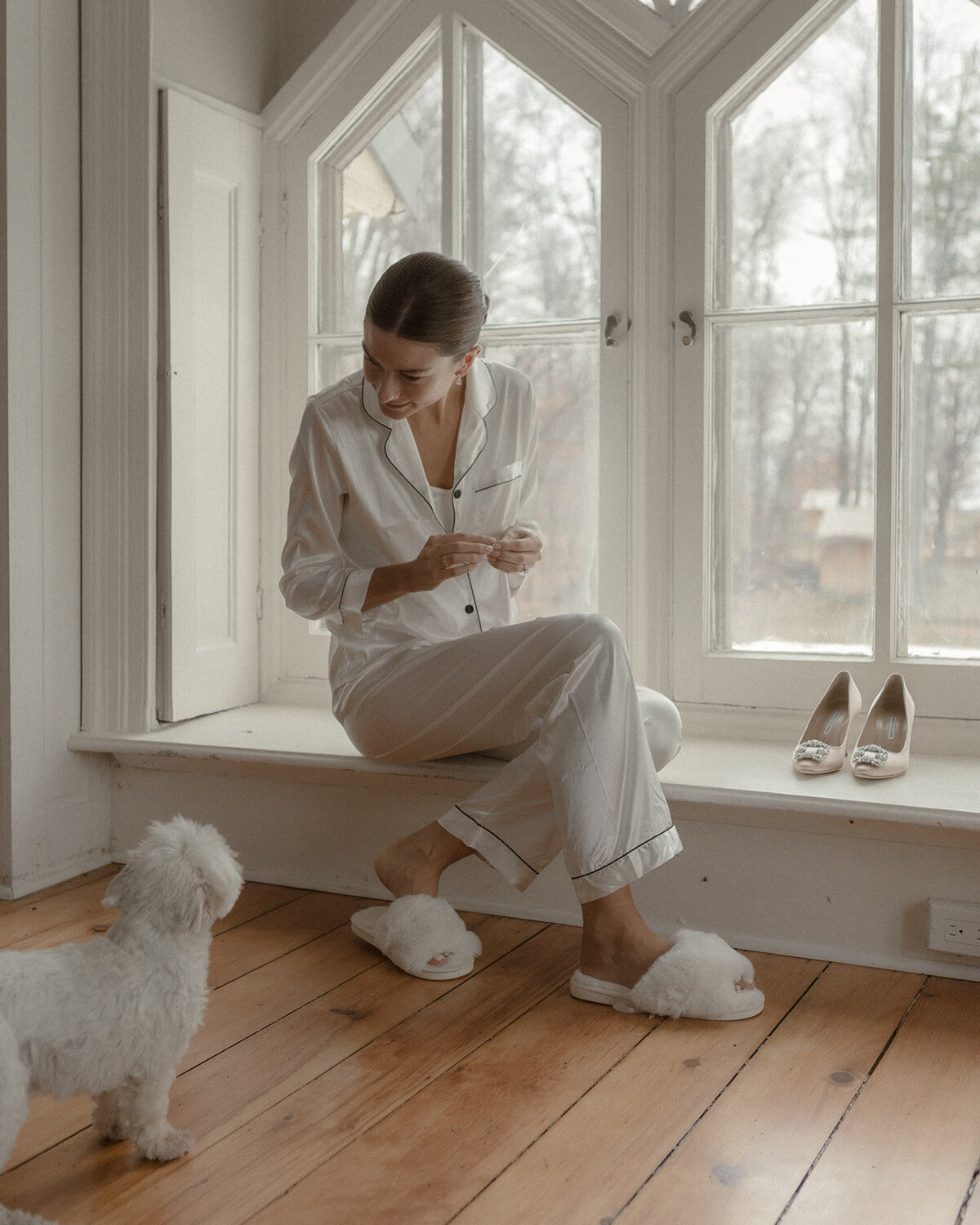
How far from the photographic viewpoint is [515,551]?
7.06 feet

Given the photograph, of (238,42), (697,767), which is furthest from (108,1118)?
(238,42)

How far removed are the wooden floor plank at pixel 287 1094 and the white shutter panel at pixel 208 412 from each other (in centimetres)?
103

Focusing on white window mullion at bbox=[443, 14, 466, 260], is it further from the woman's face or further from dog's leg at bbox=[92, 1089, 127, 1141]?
dog's leg at bbox=[92, 1089, 127, 1141]

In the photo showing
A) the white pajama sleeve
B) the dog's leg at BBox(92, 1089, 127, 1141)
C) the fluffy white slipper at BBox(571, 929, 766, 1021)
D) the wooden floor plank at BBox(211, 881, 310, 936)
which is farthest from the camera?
the wooden floor plank at BBox(211, 881, 310, 936)

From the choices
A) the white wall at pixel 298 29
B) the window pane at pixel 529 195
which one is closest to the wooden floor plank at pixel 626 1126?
the window pane at pixel 529 195

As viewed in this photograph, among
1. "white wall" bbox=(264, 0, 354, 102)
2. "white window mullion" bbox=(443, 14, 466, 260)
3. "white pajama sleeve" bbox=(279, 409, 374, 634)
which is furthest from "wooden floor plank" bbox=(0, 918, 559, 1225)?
"white wall" bbox=(264, 0, 354, 102)

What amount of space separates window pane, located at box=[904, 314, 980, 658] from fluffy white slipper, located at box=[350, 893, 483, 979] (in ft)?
3.83

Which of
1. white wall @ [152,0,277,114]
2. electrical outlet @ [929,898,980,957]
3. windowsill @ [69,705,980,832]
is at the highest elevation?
white wall @ [152,0,277,114]

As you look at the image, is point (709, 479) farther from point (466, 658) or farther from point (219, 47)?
point (219, 47)

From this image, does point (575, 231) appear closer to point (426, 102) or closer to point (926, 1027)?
point (426, 102)

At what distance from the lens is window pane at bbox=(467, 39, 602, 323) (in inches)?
107

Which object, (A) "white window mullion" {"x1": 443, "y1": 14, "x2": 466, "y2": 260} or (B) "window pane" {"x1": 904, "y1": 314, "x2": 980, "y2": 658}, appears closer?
(B) "window pane" {"x1": 904, "y1": 314, "x2": 980, "y2": 658}

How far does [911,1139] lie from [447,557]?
111 centimetres

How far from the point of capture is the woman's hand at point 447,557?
204 cm
